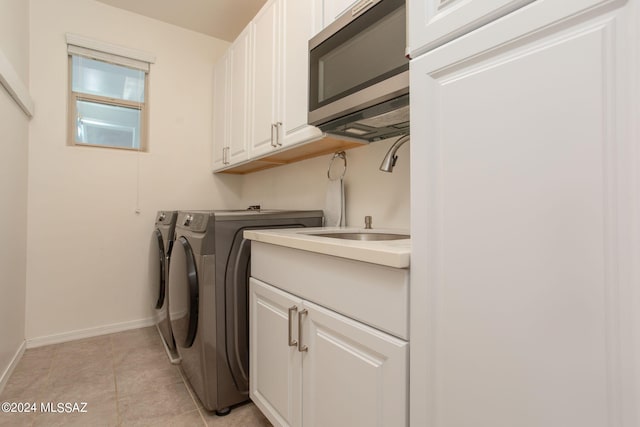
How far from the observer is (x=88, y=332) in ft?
8.30

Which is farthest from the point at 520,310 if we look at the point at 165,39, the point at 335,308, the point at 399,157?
the point at 165,39

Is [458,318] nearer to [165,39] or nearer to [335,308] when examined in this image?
[335,308]

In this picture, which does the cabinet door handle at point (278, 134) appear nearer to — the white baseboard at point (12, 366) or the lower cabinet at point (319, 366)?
the lower cabinet at point (319, 366)

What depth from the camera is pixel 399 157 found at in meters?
1.57

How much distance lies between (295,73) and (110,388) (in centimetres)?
205

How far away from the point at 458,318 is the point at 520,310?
0.41ft

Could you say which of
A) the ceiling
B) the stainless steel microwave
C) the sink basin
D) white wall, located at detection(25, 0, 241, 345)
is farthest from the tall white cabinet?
white wall, located at detection(25, 0, 241, 345)

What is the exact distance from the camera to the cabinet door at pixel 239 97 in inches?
87.4

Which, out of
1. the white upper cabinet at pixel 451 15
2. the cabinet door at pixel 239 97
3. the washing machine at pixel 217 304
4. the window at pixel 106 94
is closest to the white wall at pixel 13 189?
the window at pixel 106 94

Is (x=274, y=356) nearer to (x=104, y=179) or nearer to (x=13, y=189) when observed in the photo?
(x=13, y=189)

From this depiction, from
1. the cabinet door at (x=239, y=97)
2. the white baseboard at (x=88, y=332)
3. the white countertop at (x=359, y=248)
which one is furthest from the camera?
the white baseboard at (x=88, y=332)

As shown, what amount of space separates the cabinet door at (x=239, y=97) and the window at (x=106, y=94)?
0.87m

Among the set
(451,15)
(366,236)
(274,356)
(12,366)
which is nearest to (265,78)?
(366,236)

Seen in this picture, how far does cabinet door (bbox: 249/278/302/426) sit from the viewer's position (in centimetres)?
116
